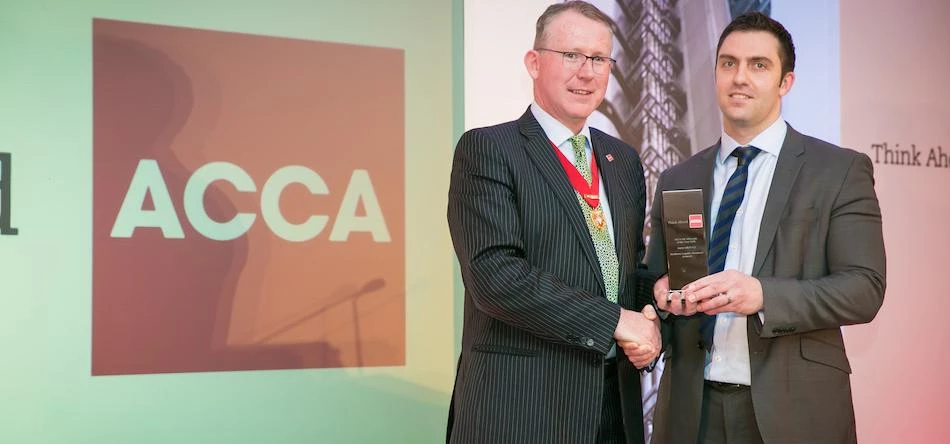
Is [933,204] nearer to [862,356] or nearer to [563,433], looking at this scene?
[862,356]

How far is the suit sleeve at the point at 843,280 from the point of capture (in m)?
2.33

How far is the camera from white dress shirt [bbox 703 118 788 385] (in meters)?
2.50

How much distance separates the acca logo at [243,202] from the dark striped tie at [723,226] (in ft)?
5.80

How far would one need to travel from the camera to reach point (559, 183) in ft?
7.51

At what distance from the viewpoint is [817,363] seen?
2.44 metres

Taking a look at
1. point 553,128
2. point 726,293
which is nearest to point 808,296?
point 726,293

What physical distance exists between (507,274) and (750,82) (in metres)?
1.09

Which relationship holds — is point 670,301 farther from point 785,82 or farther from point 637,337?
point 785,82

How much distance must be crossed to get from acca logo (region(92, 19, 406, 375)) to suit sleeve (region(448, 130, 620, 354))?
167 cm

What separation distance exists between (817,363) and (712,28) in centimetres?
264

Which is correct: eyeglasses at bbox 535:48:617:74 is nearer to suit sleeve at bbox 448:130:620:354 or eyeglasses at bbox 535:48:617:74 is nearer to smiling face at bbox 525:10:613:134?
smiling face at bbox 525:10:613:134

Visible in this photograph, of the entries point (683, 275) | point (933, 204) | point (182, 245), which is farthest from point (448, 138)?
point (933, 204)

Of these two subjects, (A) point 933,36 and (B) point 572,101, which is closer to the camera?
(B) point 572,101

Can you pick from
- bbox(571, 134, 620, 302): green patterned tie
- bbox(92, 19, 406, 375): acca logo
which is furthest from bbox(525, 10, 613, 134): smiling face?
bbox(92, 19, 406, 375): acca logo
